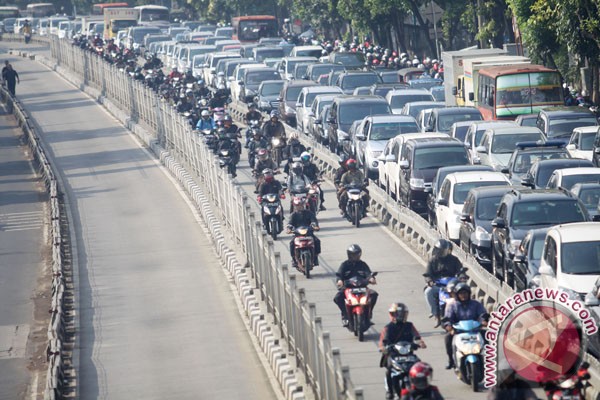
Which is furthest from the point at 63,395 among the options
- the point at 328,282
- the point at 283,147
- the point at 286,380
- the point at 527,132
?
the point at 283,147

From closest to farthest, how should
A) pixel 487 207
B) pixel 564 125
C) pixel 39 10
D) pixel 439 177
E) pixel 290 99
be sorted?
pixel 487 207 → pixel 439 177 → pixel 564 125 → pixel 290 99 → pixel 39 10

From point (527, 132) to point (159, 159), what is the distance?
53.7ft

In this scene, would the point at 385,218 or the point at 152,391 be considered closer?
the point at 152,391

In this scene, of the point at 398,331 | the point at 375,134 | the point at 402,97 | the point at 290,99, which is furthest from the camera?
the point at 290,99

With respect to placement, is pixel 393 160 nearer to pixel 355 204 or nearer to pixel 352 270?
pixel 355 204

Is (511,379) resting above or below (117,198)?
above

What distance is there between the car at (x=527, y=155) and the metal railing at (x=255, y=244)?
513 cm

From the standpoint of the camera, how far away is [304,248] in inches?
1026

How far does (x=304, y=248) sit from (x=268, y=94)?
28.1 metres

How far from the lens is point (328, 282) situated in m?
26.1

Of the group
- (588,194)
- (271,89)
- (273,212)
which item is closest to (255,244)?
(588,194)

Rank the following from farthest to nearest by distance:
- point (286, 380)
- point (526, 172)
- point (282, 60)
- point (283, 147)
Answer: point (282, 60)
point (283, 147)
point (526, 172)
point (286, 380)

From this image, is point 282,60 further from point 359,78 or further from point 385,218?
point 385,218

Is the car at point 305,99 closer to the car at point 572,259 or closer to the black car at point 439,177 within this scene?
the black car at point 439,177
